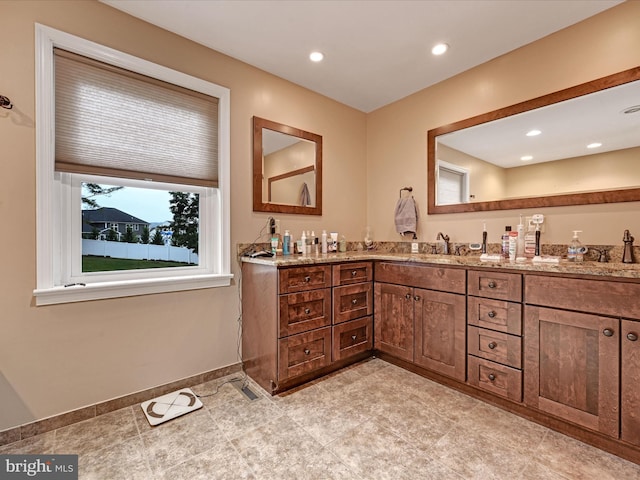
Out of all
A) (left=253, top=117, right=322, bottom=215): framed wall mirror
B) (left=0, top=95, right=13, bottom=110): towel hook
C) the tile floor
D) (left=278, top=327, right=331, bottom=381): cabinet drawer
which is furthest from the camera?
(left=253, top=117, right=322, bottom=215): framed wall mirror

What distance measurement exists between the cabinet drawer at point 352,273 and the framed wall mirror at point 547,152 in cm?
89

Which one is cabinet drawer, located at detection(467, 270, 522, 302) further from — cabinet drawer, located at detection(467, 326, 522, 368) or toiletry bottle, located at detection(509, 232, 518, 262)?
toiletry bottle, located at detection(509, 232, 518, 262)

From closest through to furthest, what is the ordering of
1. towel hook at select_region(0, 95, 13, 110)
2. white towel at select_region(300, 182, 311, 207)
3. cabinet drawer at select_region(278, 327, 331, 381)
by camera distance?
towel hook at select_region(0, 95, 13, 110) → cabinet drawer at select_region(278, 327, 331, 381) → white towel at select_region(300, 182, 311, 207)

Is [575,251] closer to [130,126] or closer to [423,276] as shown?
[423,276]

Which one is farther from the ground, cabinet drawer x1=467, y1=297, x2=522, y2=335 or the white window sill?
the white window sill

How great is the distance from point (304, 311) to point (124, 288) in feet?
3.83

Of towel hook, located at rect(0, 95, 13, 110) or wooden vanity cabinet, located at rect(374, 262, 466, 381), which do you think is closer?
towel hook, located at rect(0, 95, 13, 110)

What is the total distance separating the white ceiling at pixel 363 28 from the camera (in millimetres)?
1839

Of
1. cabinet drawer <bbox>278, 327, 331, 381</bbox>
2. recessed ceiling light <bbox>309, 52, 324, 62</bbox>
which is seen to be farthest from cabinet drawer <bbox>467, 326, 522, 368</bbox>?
recessed ceiling light <bbox>309, 52, 324, 62</bbox>

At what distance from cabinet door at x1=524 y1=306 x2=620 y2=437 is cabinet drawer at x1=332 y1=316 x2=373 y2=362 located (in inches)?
44.1

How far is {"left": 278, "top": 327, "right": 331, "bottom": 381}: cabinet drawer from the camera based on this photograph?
2.00m

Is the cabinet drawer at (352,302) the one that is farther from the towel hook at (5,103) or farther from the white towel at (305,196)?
the towel hook at (5,103)

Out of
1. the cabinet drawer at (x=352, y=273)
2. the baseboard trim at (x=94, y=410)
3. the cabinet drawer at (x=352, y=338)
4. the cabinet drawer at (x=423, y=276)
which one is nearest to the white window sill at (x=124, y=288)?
the baseboard trim at (x=94, y=410)

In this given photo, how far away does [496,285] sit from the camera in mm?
1838
